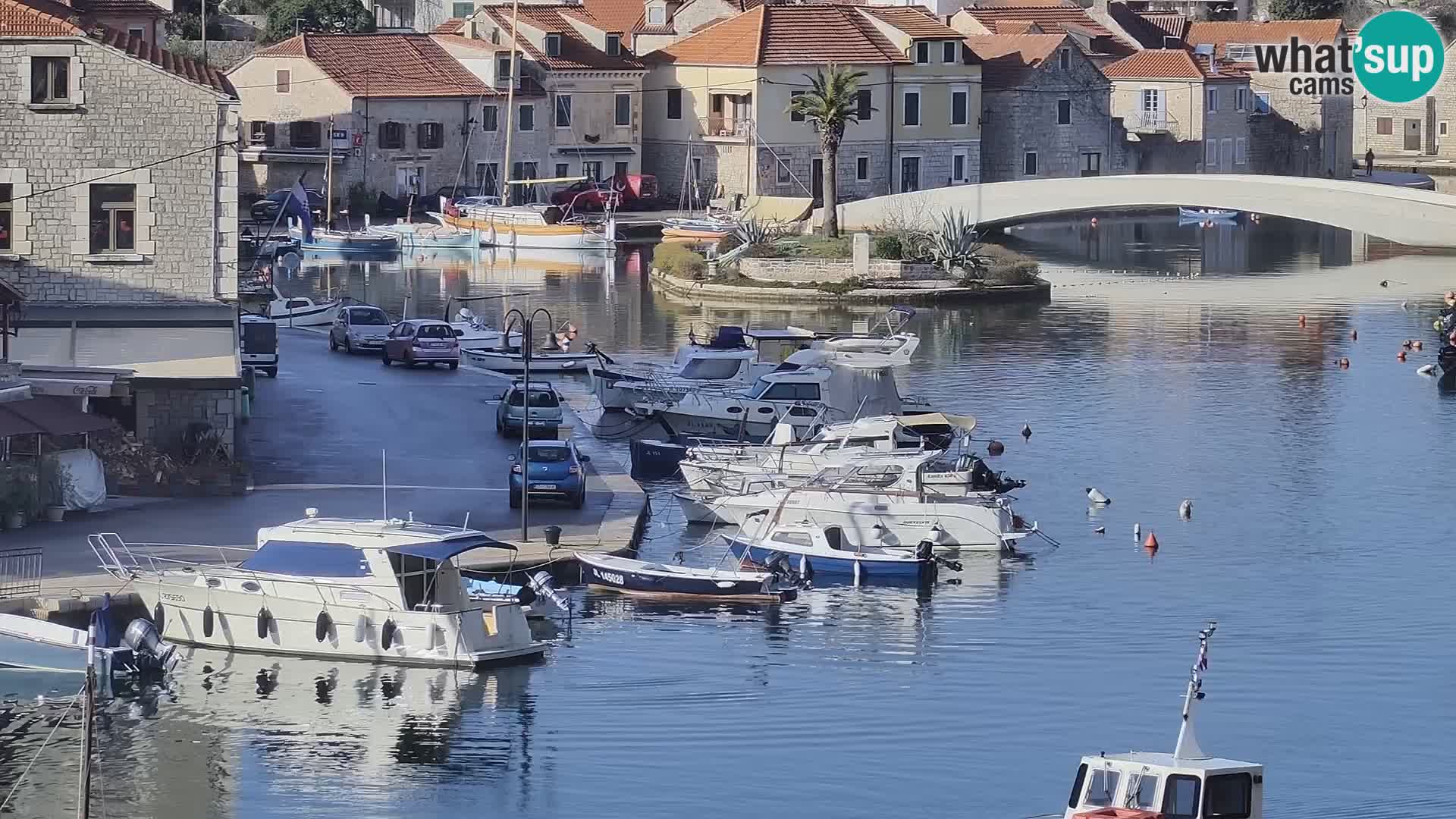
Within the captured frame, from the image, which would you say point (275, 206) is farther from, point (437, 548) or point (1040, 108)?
point (437, 548)

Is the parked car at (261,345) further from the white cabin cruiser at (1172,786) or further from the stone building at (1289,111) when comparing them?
the stone building at (1289,111)

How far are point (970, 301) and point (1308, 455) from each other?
31271 mm

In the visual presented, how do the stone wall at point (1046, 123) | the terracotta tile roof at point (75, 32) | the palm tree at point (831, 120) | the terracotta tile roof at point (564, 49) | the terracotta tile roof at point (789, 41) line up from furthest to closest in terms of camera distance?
1. the stone wall at point (1046, 123)
2. the terracotta tile roof at point (564, 49)
3. the terracotta tile roof at point (789, 41)
4. the palm tree at point (831, 120)
5. the terracotta tile roof at point (75, 32)

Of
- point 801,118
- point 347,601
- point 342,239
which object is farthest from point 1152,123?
point 347,601

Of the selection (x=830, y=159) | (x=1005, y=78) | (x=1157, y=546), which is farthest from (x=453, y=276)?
(x=1157, y=546)

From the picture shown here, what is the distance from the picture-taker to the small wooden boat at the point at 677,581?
41719mm

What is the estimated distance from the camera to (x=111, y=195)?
161ft

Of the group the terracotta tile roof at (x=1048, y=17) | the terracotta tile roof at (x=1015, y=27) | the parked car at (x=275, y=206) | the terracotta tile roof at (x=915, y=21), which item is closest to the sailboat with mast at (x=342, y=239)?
the parked car at (x=275, y=206)

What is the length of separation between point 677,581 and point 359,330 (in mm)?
31150

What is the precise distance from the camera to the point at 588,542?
1704 inches

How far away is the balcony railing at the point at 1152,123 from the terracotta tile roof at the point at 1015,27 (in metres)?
6.58

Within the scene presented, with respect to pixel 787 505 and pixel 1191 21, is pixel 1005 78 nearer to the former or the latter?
pixel 1191 21

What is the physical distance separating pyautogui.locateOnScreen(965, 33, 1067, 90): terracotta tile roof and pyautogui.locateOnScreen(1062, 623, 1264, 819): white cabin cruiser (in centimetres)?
9646
